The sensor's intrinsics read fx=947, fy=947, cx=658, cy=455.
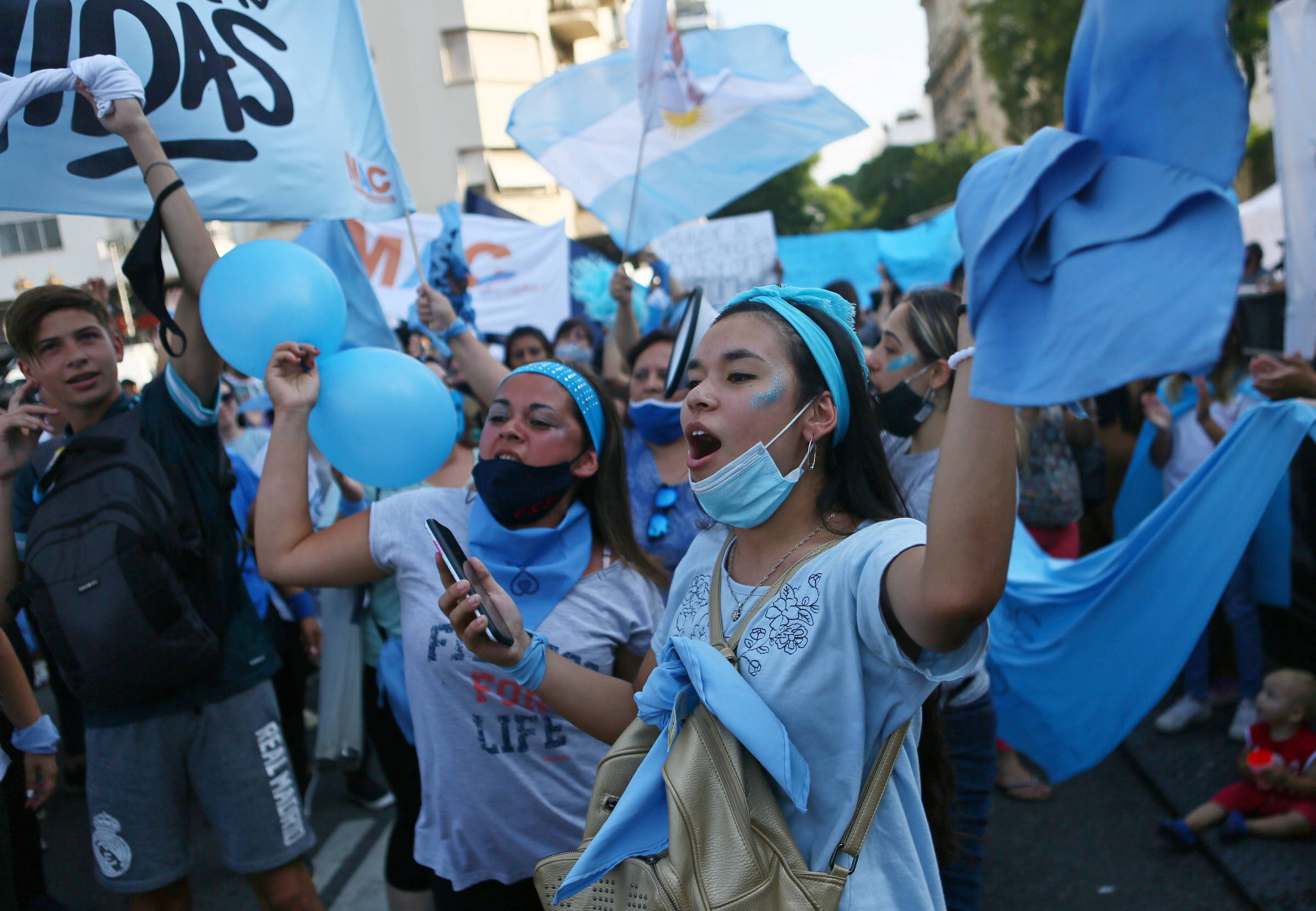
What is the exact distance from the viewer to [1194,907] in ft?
11.0

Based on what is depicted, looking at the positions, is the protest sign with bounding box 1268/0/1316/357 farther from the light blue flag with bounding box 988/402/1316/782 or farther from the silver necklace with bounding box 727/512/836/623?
the silver necklace with bounding box 727/512/836/623

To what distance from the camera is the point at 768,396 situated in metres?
1.62

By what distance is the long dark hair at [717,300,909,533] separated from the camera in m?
1.66

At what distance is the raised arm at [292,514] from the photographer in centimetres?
219

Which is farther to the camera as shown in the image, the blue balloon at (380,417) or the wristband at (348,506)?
the wristband at (348,506)

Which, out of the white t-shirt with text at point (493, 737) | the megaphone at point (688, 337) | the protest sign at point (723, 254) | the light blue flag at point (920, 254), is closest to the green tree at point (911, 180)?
the light blue flag at point (920, 254)

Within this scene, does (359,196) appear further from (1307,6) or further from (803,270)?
(803,270)

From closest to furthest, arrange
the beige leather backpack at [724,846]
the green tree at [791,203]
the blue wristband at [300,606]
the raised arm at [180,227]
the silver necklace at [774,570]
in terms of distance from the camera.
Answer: the beige leather backpack at [724,846] < the silver necklace at [774,570] < the raised arm at [180,227] < the blue wristband at [300,606] < the green tree at [791,203]

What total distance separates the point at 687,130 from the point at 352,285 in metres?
2.13

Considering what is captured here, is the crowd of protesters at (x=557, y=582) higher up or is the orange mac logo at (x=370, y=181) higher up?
the orange mac logo at (x=370, y=181)

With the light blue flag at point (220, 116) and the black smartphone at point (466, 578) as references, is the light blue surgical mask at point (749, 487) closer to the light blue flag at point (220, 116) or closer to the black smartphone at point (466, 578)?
the black smartphone at point (466, 578)

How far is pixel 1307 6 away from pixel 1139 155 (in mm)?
3506

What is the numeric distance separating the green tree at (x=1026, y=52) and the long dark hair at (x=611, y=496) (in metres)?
19.4

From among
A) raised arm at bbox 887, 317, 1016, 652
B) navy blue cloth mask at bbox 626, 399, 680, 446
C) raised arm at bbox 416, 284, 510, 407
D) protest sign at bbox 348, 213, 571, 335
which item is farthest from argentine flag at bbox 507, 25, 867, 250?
raised arm at bbox 887, 317, 1016, 652
